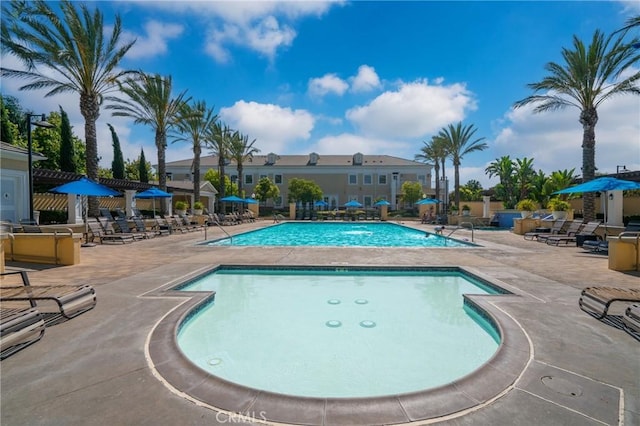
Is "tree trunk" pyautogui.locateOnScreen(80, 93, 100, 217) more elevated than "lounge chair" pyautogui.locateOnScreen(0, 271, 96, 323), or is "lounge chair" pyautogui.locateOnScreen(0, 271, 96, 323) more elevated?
"tree trunk" pyautogui.locateOnScreen(80, 93, 100, 217)

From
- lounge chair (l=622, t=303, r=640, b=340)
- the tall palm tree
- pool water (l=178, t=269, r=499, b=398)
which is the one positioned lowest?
pool water (l=178, t=269, r=499, b=398)

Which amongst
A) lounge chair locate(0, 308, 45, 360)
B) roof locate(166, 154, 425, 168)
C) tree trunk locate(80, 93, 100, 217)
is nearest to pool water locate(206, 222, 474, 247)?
tree trunk locate(80, 93, 100, 217)

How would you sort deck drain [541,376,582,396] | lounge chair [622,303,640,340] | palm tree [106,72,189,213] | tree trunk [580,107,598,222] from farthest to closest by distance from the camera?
palm tree [106,72,189,213], tree trunk [580,107,598,222], lounge chair [622,303,640,340], deck drain [541,376,582,396]

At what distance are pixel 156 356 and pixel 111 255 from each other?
344 inches

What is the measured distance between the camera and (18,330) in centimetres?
362

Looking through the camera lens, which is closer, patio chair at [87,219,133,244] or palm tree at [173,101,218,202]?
patio chair at [87,219,133,244]

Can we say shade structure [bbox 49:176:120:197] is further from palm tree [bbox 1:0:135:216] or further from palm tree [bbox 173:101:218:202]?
palm tree [bbox 173:101:218:202]

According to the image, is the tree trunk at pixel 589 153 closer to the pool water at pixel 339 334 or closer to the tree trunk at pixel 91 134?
the pool water at pixel 339 334

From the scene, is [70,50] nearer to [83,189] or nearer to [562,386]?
[83,189]

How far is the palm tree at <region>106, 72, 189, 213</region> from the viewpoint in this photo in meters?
21.3

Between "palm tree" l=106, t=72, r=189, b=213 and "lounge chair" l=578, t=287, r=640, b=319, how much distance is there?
23274 mm

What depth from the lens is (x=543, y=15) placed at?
986cm

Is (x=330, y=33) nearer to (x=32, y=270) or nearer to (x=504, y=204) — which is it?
(x=32, y=270)

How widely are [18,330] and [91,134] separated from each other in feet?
52.4
